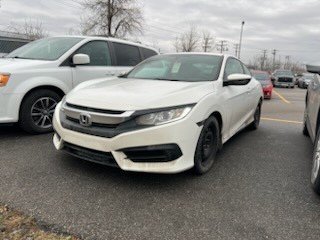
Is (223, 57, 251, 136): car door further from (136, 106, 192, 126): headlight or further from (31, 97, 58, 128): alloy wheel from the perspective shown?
(31, 97, 58, 128): alloy wheel

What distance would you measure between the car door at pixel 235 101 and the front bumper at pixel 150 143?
116 cm

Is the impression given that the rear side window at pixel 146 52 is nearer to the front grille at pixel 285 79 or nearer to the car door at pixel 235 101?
the car door at pixel 235 101

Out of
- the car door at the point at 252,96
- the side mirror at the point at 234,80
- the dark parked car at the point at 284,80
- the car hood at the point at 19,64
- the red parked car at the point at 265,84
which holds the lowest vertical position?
the dark parked car at the point at 284,80

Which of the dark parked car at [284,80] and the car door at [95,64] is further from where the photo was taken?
the dark parked car at [284,80]

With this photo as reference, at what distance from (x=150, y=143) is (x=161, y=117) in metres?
0.29

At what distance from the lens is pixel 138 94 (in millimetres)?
3473

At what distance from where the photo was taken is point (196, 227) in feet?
8.89

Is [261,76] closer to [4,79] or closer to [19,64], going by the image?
[19,64]

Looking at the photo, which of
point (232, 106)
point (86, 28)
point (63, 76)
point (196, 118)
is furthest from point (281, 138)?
point (86, 28)

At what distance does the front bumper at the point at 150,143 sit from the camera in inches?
124

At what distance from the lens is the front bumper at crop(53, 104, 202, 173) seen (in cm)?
314

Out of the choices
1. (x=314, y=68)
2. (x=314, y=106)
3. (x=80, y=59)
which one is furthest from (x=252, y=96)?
(x=80, y=59)

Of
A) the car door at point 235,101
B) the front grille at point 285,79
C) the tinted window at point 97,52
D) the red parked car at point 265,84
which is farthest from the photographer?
the front grille at point 285,79

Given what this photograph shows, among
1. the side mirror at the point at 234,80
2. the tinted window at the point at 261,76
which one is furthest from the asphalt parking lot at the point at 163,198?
the tinted window at the point at 261,76
